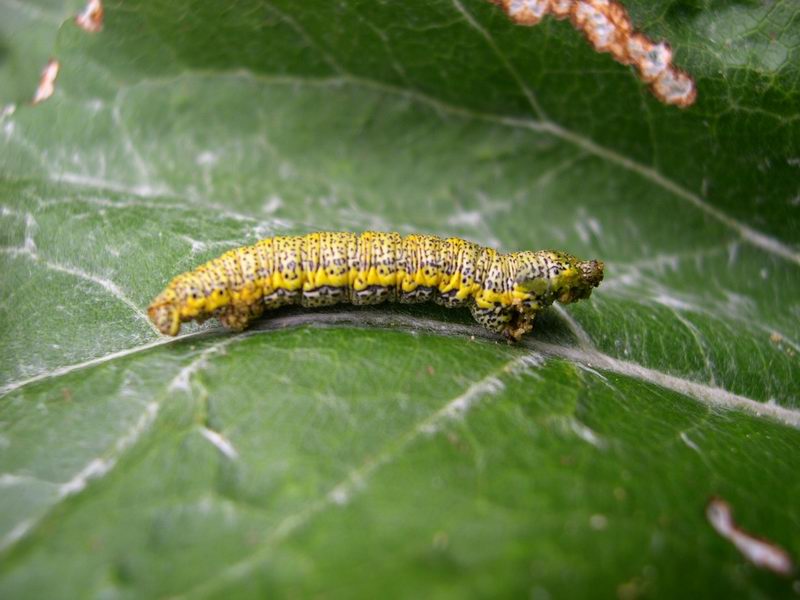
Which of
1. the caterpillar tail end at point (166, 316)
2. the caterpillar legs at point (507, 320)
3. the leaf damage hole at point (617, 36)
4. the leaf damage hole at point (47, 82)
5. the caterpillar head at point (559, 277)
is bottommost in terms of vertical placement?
the caterpillar tail end at point (166, 316)

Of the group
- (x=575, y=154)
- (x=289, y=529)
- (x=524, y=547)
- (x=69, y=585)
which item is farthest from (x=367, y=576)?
(x=575, y=154)

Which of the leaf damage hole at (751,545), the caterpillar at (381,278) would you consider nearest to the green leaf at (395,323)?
Answer: the leaf damage hole at (751,545)

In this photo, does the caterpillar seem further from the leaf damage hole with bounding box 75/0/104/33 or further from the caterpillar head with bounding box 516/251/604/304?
the leaf damage hole with bounding box 75/0/104/33

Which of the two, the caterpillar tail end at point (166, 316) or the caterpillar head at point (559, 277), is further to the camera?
the caterpillar head at point (559, 277)

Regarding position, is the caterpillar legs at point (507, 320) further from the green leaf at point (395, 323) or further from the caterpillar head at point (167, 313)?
the caterpillar head at point (167, 313)

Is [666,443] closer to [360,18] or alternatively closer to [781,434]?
[781,434]

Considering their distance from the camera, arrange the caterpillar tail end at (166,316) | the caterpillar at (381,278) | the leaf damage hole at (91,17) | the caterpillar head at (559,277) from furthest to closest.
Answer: the leaf damage hole at (91,17) → the caterpillar head at (559,277) → the caterpillar at (381,278) → the caterpillar tail end at (166,316)

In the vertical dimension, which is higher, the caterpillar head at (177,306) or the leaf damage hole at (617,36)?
the leaf damage hole at (617,36)
